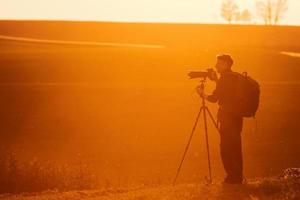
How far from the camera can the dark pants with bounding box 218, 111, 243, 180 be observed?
427 inches

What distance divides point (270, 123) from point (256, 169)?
6996mm

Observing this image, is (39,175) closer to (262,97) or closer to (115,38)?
(262,97)

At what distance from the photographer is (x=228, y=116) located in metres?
10.8

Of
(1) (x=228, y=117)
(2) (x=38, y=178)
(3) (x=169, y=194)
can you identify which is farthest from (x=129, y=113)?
(3) (x=169, y=194)

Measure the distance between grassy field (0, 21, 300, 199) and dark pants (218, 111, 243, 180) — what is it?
10.9 feet

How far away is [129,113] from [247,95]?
16.8m

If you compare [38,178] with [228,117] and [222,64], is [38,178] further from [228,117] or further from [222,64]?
[222,64]

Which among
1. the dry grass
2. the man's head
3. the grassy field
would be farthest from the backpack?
the dry grass

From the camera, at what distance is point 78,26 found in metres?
90.1

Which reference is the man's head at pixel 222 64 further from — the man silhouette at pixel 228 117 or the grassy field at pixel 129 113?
the grassy field at pixel 129 113

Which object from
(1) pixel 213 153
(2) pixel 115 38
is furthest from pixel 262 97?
(2) pixel 115 38

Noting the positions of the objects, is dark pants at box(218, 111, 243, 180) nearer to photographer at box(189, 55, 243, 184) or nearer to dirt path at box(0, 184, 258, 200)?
photographer at box(189, 55, 243, 184)

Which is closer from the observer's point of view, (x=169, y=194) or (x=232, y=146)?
(x=169, y=194)

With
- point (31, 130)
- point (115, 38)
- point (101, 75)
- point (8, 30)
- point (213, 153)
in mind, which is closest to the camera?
point (213, 153)
